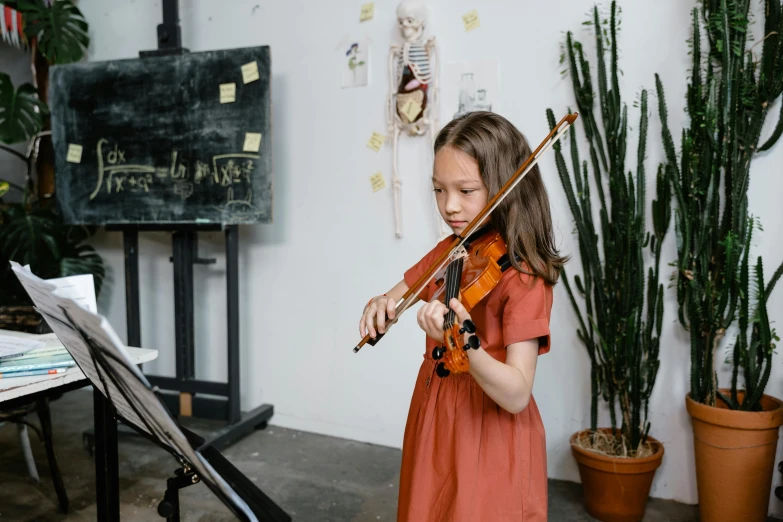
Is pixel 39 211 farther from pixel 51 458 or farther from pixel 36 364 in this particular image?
pixel 36 364

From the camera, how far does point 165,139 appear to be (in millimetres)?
2691

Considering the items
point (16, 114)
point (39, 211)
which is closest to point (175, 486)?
point (39, 211)

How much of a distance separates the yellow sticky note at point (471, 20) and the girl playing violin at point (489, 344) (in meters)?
1.34

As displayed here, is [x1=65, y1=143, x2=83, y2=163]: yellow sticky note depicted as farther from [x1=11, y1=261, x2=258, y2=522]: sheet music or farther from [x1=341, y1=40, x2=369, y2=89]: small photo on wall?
[x1=11, y1=261, x2=258, y2=522]: sheet music

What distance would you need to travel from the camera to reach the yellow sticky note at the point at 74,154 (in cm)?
284

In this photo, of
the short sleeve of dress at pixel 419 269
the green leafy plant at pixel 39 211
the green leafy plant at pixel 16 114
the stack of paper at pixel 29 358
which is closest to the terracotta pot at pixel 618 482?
the short sleeve of dress at pixel 419 269

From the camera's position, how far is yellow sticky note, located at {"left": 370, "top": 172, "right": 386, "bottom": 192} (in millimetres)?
2586

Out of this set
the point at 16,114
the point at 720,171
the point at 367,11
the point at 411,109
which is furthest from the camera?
the point at 16,114

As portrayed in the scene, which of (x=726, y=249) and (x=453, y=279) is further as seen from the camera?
(x=726, y=249)

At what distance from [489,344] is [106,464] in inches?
36.8

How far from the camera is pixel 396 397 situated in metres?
2.63

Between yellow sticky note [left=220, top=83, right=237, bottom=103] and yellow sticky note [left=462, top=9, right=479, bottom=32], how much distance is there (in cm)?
97

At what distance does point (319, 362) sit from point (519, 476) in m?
1.76

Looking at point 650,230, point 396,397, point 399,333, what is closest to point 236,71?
point 399,333
